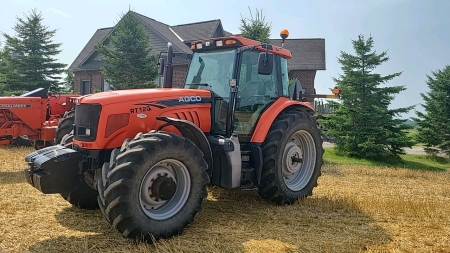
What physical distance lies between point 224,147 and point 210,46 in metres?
1.62

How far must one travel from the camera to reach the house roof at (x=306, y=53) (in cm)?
2858

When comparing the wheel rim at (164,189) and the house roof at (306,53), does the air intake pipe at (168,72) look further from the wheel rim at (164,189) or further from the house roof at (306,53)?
the house roof at (306,53)

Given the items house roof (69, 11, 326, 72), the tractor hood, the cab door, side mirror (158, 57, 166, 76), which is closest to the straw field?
the cab door

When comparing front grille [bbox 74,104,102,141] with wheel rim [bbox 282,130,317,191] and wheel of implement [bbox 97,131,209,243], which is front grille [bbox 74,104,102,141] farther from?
wheel rim [bbox 282,130,317,191]

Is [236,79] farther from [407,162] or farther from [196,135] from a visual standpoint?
[407,162]

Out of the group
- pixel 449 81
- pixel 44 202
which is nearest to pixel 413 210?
pixel 44 202

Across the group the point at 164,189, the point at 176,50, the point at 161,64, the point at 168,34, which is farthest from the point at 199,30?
the point at 164,189

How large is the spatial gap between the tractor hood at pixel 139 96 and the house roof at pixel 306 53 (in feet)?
78.3

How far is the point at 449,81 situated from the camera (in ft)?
58.3

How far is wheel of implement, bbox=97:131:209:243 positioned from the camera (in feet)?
12.2

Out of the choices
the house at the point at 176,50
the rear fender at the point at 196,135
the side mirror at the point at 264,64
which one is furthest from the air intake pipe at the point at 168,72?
the house at the point at 176,50

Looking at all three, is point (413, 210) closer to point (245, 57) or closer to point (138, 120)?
point (245, 57)

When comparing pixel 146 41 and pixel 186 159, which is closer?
pixel 186 159

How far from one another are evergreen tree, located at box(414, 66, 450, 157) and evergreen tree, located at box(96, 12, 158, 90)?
12202mm
